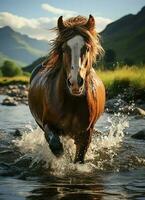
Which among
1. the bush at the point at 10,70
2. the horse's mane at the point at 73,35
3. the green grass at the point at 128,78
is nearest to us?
the horse's mane at the point at 73,35

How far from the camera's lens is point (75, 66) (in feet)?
22.7

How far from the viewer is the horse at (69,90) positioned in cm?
730

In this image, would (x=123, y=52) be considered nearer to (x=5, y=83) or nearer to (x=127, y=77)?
(x=5, y=83)

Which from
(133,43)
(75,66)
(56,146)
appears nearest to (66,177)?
(56,146)

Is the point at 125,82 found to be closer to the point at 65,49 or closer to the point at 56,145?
the point at 56,145

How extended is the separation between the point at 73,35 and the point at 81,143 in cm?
208

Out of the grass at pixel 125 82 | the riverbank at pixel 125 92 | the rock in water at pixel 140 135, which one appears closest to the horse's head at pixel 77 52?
the rock in water at pixel 140 135

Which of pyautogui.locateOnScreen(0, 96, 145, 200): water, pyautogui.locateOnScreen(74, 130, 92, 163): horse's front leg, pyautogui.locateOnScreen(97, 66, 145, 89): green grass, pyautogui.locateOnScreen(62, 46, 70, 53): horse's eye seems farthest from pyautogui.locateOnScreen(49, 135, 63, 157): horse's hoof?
pyautogui.locateOnScreen(97, 66, 145, 89): green grass

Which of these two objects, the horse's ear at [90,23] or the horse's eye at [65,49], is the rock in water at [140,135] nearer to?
the horse's ear at [90,23]

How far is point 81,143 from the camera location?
339 inches

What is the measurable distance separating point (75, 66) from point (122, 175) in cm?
242

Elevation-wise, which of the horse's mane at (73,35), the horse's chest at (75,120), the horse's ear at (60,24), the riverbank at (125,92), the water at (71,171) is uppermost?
the riverbank at (125,92)

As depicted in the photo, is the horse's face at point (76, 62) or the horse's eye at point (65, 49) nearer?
the horse's face at point (76, 62)

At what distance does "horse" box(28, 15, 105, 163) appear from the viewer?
287 inches
